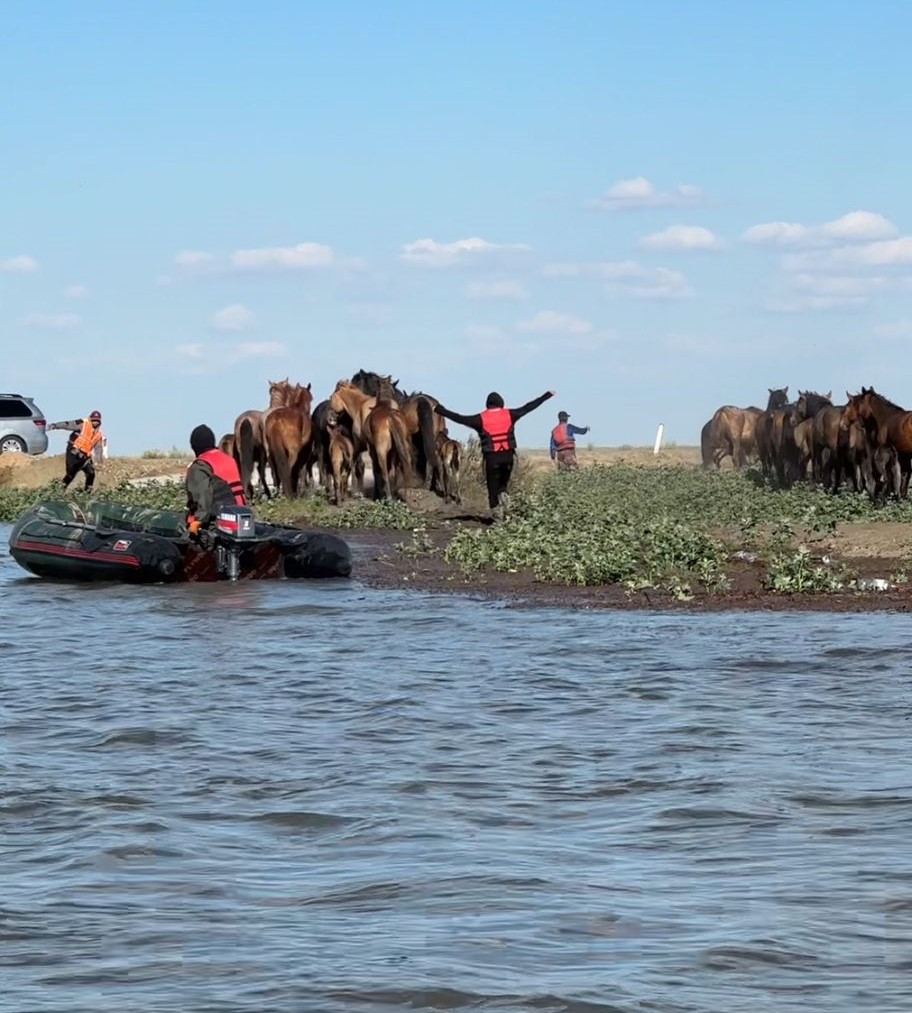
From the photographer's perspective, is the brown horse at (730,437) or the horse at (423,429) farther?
the brown horse at (730,437)

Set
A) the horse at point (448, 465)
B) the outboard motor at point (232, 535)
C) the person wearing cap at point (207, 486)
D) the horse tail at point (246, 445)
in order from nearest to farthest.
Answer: the outboard motor at point (232, 535)
the person wearing cap at point (207, 486)
the horse at point (448, 465)
the horse tail at point (246, 445)

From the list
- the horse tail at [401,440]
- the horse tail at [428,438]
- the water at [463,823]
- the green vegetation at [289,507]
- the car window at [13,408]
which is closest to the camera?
the water at [463,823]

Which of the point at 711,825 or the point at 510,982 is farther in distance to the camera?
the point at 711,825

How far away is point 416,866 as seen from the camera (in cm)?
777

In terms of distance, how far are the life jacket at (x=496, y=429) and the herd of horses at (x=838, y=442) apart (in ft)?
17.2

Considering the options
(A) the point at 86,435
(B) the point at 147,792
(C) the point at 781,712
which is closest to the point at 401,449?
(A) the point at 86,435

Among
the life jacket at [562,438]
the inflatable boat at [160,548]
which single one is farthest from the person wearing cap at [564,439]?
the inflatable boat at [160,548]

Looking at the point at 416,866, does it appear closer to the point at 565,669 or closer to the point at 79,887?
the point at 79,887

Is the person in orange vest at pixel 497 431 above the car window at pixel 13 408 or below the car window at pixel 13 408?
below

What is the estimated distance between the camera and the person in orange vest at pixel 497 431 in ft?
90.8

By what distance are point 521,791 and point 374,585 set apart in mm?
11188

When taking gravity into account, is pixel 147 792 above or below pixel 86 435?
below

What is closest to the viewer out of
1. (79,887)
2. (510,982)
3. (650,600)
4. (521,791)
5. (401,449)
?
(510,982)

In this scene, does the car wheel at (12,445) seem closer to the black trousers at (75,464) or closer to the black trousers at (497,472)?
the black trousers at (75,464)
